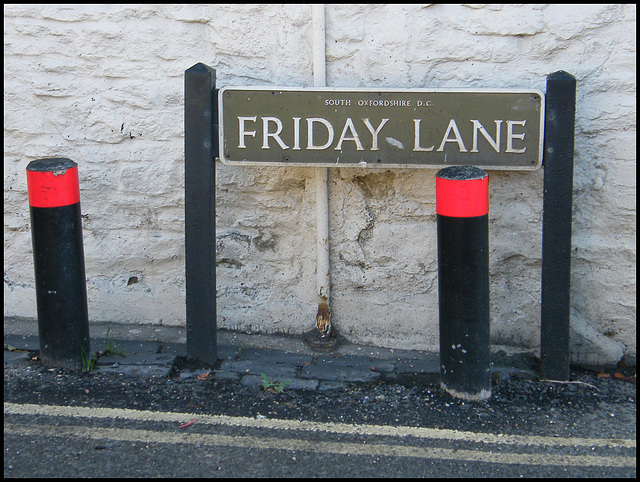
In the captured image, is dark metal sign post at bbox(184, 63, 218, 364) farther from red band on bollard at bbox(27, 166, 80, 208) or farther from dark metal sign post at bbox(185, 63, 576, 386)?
red band on bollard at bbox(27, 166, 80, 208)

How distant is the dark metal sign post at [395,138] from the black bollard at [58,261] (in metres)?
0.57

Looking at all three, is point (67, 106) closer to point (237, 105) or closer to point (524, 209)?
point (237, 105)

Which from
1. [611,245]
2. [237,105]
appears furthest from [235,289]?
[611,245]

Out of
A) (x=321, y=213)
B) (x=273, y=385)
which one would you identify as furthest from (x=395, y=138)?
(x=273, y=385)

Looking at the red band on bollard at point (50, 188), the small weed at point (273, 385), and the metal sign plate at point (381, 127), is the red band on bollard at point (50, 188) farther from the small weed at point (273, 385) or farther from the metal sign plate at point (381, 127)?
the small weed at point (273, 385)

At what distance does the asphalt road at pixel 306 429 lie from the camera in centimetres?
276

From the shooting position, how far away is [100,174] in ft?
13.0

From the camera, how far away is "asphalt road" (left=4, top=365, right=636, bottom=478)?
2.76 meters

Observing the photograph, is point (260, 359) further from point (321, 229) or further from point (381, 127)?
point (381, 127)

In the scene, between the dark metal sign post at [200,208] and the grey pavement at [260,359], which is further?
the grey pavement at [260,359]

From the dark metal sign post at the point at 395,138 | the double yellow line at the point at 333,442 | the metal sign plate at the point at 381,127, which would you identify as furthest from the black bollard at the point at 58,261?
the metal sign plate at the point at 381,127

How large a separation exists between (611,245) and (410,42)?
4.86ft

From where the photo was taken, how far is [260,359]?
378 cm

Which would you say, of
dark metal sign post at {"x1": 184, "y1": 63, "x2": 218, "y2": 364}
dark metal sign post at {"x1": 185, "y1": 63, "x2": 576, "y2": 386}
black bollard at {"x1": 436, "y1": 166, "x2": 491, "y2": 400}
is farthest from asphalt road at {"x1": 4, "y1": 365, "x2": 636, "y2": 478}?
dark metal sign post at {"x1": 185, "y1": 63, "x2": 576, "y2": 386}
